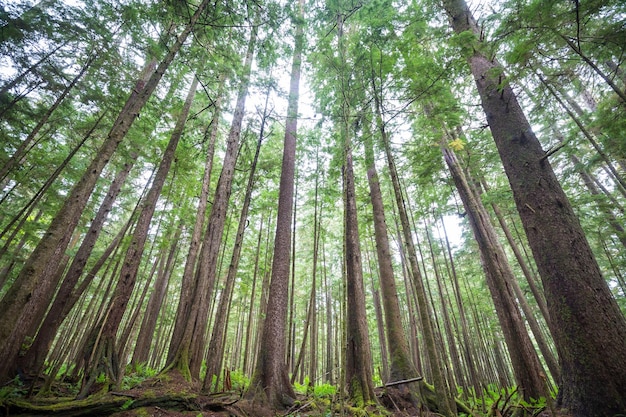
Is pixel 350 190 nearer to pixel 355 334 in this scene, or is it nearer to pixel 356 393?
pixel 355 334

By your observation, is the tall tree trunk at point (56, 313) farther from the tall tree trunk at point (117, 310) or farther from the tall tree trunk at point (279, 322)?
the tall tree trunk at point (279, 322)

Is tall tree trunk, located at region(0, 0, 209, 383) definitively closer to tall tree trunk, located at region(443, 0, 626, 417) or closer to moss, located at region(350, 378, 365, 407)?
moss, located at region(350, 378, 365, 407)

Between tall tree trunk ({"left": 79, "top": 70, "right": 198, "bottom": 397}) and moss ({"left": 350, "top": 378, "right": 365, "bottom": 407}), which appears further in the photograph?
moss ({"left": 350, "top": 378, "right": 365, "bottom": 407})

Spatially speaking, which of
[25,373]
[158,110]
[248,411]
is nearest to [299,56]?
[158,110]

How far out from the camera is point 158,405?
13.3ft

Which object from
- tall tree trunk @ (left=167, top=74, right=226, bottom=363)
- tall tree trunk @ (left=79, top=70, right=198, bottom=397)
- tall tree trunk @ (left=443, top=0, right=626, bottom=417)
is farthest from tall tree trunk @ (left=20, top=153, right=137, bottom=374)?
tall tree trunk @ (left=443, top=0, right=626, bottom=417)

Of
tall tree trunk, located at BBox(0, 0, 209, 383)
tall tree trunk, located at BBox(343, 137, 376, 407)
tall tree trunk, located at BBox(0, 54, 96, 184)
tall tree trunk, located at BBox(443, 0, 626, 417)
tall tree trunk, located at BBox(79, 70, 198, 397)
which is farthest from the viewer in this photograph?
tall tree trunk, located at BBox(0, 54, 96, 184)

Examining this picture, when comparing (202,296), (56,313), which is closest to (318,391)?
(202,296)

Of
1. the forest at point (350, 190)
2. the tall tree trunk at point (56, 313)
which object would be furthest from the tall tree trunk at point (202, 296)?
the tall tree trunk at point (56, 313)

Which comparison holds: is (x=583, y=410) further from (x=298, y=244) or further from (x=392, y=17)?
(x=298, y=244)

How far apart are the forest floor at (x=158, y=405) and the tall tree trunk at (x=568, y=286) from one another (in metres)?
1.85

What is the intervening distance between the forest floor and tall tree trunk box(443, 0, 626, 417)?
185cm

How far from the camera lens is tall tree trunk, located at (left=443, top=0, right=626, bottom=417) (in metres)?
2.92

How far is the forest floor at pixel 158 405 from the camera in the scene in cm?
339
